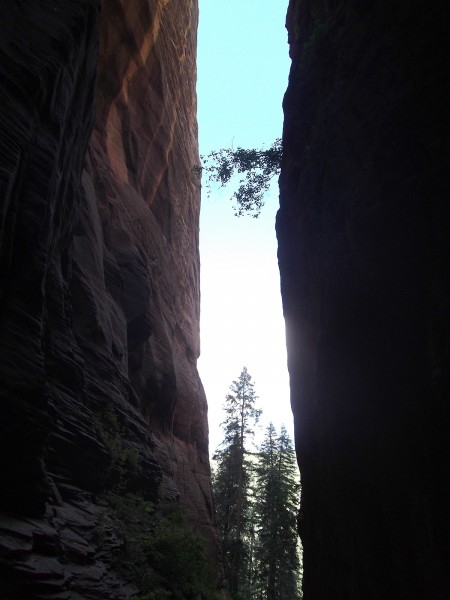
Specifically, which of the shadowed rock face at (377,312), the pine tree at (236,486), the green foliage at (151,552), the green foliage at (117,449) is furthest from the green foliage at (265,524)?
the shadowed rock face at (377,312)

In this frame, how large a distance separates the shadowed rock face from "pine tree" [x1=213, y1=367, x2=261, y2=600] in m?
17.8

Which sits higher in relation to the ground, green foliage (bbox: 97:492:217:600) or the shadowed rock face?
the shadowed rock face

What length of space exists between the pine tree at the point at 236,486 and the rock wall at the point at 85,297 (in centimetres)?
444

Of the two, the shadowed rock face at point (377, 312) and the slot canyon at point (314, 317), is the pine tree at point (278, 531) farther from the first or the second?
the shadowed rock face at point (377, 312)

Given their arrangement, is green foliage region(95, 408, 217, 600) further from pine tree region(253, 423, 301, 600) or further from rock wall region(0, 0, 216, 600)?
pine tree region(253, 423, 301, 600)

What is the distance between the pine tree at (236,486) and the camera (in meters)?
25.2

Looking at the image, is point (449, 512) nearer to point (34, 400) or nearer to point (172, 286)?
point (34, 400)

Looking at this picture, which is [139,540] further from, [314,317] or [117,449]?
[314,317]

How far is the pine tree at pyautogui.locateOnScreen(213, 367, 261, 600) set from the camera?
82.7 ft

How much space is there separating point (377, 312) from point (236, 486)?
88.9ft

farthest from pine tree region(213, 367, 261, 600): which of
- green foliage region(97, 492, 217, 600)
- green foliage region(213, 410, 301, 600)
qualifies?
green foliage region(97, 492, 217, 600)

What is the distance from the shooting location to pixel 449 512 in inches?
197

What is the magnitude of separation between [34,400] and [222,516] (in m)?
26.3

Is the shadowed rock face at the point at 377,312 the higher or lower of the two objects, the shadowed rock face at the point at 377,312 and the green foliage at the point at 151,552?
the higher
